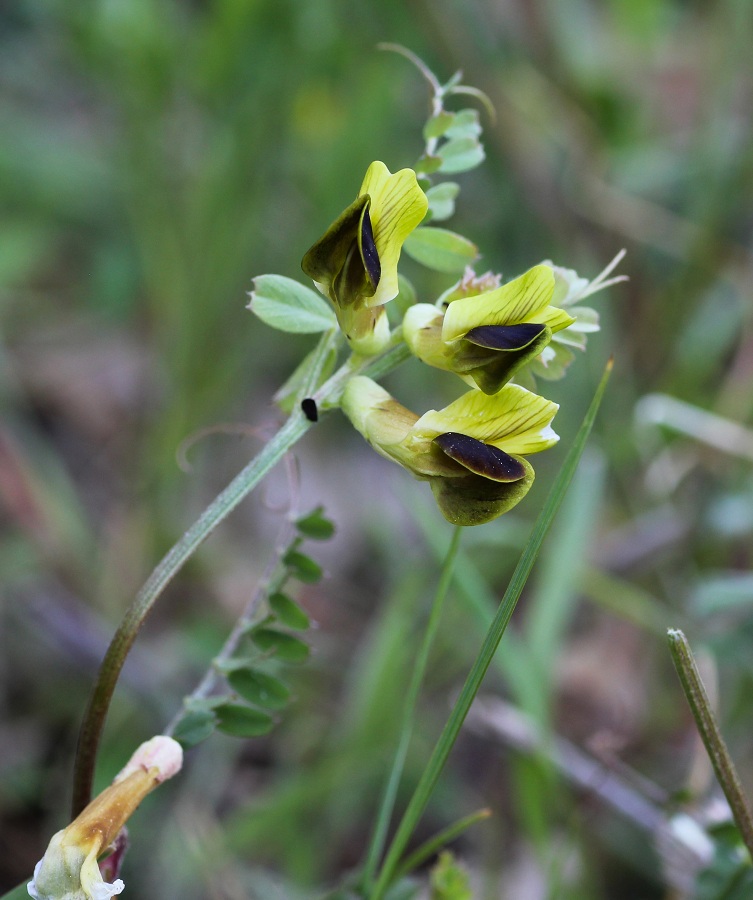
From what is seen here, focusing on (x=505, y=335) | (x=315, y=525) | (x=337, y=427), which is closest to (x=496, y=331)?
(x=505, y=335)

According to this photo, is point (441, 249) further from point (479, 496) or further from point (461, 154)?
point (479, 496)

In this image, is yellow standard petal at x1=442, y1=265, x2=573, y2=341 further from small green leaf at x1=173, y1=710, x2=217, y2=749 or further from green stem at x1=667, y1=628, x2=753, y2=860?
small green leaf at x1=173, y1=710, x2=217, y2=749

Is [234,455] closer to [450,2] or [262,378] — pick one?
[262,378]

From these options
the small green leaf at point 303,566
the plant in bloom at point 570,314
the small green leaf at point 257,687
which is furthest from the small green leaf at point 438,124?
the small green leaf at point 257,687

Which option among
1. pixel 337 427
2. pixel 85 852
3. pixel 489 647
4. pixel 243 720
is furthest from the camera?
pixel 337 427

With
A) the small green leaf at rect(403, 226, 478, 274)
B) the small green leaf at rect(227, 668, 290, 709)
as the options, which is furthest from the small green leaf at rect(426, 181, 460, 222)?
the small green leaf at rect(227, 668, 290, 709)

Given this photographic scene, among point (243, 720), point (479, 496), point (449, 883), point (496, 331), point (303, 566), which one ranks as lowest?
point (449, 883)

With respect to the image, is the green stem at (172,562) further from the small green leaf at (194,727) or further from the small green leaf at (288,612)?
Answer: the small green leaf at (288,612)
